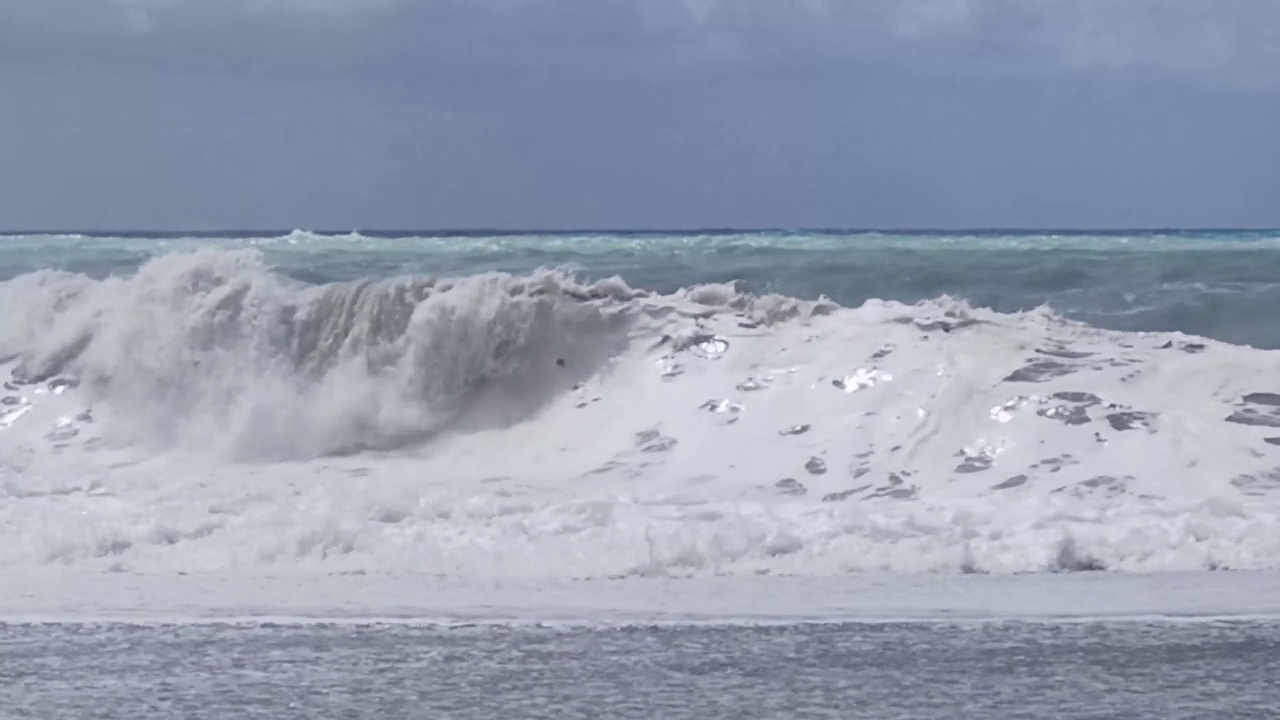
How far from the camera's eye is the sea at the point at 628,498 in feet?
18.3

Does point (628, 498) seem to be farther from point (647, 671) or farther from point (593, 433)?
point (647, 671)

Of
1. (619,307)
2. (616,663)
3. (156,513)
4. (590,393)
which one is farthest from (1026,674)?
(619,307)

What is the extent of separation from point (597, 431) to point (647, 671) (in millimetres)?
6171

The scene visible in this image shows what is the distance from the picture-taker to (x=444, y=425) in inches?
483

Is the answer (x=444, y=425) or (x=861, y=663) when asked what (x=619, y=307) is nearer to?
(x=444, y=425)

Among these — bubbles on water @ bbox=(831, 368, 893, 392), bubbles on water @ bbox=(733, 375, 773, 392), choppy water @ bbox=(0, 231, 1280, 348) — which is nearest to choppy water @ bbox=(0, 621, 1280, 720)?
bubbles on water @ bbox=(831, 368, 893, 392)

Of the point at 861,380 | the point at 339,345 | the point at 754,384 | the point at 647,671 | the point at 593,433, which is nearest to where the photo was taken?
the point at 647,671

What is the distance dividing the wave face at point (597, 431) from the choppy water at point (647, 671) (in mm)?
1508

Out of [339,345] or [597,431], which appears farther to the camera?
[339,345]

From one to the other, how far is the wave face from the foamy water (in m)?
0.03

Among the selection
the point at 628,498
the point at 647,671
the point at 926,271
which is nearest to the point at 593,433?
the point at 628,498

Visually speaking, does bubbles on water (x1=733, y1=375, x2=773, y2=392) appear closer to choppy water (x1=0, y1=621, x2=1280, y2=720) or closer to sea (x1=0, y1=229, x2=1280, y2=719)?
sea (x1=0, y1=229, x2=1280, y2=719)

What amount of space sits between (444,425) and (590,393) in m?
1.16

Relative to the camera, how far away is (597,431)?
11.8 meters
